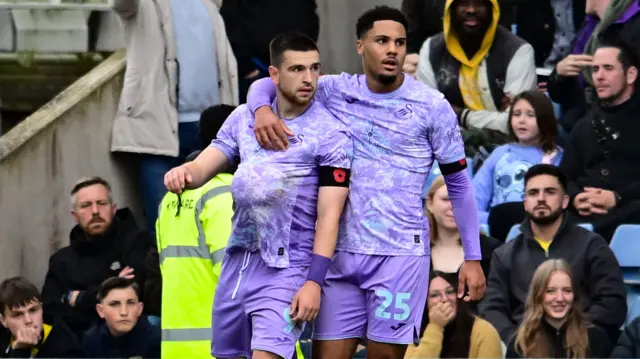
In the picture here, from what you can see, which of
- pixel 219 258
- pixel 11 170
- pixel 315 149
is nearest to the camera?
pixel 315 149

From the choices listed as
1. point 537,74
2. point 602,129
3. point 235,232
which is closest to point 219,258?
point 235,232

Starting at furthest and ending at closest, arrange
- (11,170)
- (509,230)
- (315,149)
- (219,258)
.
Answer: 1. (11,170)
2. (509,230)
3. (219,258)
4. (315,149)

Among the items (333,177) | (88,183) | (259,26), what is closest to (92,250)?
(88,183)

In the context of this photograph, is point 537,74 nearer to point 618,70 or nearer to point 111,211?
point 618,70

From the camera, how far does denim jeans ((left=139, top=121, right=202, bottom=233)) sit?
13.6 m

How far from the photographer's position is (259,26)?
14320mm

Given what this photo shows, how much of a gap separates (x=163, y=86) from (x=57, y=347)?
2324mm

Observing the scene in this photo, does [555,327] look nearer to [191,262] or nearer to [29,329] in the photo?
[191,262]

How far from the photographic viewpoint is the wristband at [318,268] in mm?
8664

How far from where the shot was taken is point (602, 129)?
12.5 metres

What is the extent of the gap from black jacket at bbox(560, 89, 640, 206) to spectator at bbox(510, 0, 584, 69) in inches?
67.4

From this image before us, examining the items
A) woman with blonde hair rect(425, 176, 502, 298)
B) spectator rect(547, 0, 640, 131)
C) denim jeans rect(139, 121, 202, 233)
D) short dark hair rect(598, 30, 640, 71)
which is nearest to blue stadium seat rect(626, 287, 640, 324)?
woman with blonde hair rect(425, 176, 502, 298)

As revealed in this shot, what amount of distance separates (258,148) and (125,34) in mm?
5011

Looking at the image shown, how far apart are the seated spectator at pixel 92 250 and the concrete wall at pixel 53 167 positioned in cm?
81
